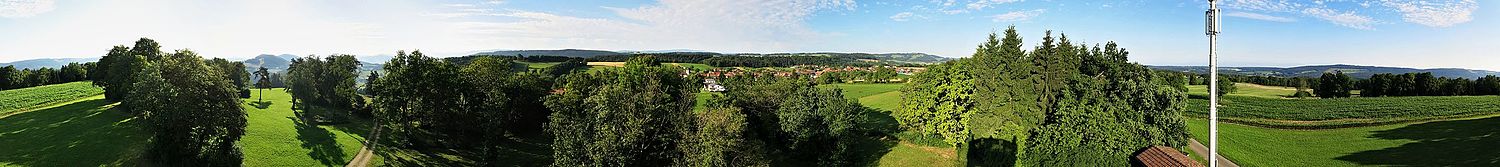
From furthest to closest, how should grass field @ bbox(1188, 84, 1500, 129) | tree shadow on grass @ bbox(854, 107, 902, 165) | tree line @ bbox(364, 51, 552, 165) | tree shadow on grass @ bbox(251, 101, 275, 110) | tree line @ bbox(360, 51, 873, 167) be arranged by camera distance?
grass field @ bbox(1188, 84, 1500, 129), tree shadow on grass @ bbox(251, 101, 275, 110), tree shadow on grass @ bbox(854, 107, 902, 165), tree line @ bbox(364, 51, 552, 165), tree line @ bbox(360, 51, 873, 167)

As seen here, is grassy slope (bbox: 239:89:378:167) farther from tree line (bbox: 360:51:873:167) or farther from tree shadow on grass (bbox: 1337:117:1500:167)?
tree shadow on grass (bbox: 1337:117:1500:167)

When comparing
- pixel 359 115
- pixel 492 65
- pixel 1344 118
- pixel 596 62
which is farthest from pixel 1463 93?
pixel 596 62

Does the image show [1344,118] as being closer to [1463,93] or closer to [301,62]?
[1463,93]

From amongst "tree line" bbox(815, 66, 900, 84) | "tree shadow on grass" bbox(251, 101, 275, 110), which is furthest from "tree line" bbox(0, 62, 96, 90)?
"tree line" bbox(815, 66, 900, 84)

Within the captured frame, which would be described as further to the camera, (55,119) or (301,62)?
(301,62)

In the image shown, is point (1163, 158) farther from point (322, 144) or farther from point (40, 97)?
point (40, 97)

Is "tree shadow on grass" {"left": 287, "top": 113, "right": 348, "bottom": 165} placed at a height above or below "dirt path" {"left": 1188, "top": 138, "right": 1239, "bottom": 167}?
above

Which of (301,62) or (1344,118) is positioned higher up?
(301,62)
